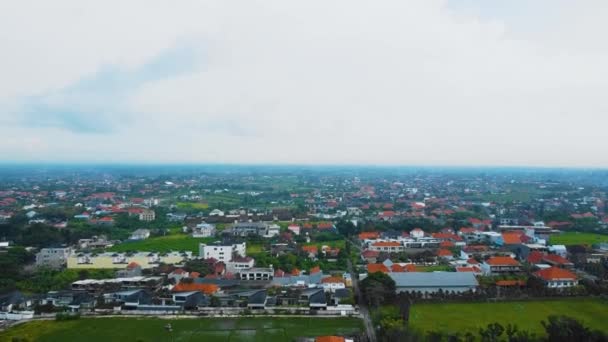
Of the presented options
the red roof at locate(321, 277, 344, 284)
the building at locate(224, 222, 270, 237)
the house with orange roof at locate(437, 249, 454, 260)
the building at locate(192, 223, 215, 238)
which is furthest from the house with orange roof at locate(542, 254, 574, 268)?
the building at locate(192, 223, 215, 238)

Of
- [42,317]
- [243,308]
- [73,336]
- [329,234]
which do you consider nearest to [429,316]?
[243,308]

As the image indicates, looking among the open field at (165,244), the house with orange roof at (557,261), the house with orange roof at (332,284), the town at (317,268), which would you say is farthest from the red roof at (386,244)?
the open field at (165,244)

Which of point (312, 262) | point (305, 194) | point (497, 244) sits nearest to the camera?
point (312, 262)

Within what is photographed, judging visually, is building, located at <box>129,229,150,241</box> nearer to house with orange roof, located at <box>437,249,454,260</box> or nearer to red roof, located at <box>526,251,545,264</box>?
house with orange roof, located at <box>437,249,454,260</box>

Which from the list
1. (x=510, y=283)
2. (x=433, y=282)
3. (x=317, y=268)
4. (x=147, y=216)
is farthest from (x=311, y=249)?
(x=147, y=216)

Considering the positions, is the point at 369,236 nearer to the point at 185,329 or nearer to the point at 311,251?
the point at 311,251

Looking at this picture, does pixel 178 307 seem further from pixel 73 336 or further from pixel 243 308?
pixel 73 336

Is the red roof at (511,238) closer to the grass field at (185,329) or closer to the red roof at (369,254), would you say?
the red roof at (369,254)
